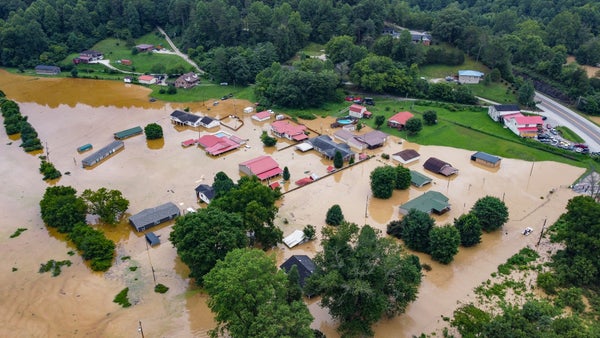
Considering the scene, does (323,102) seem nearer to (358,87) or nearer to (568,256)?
(358,87)

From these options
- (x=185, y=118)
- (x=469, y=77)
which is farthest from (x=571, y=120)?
(x=185, y=118)

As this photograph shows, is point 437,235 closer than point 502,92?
Yes

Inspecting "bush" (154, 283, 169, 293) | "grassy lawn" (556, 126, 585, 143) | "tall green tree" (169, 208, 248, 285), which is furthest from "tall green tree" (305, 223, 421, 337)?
"grassy lawn" (556, 126, 585, 143)

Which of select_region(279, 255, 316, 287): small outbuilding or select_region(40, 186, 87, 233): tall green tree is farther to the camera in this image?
select_region(40, 186, 87, 233): tall green tree

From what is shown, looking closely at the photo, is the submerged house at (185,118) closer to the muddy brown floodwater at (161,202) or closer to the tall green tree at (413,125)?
the muddy brown floodwater at (161,202)

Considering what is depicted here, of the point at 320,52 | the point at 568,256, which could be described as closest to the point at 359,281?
the point at 568,256

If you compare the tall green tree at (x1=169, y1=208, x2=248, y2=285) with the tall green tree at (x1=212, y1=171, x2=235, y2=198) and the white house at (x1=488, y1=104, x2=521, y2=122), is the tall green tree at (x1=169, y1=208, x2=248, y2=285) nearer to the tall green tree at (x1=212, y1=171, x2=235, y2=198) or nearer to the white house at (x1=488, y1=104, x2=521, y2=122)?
the tall green tree at (x1=212, y1=171, x2=235, y2=198)
